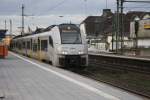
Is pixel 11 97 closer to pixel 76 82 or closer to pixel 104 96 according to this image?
pixel 104 96

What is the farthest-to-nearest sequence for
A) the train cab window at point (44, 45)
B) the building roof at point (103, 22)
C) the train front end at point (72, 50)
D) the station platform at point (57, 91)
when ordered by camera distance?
the building roof at point (103, 22) < the train cab window at point (44, 45) < the train front end at point (72, 50) < the station platform at point (57, 91)

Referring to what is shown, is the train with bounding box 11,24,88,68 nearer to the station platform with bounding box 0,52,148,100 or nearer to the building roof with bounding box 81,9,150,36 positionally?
the station platform with bounding box 0,52,148,100

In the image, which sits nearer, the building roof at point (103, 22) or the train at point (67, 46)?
the train at point (67, 46)

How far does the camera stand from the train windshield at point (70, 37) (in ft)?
87.8

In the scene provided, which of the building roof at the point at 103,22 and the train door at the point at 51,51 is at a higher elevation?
the building roof at the point at 103,22

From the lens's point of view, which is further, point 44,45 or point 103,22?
point 103,22

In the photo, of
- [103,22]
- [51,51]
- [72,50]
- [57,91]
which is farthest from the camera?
[103,22]

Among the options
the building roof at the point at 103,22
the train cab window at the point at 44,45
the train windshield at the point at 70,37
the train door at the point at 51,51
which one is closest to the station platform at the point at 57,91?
the train windshield at the point at 70,37

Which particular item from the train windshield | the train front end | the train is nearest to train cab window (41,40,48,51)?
the train

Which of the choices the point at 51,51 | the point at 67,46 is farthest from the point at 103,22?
the point at 67,46

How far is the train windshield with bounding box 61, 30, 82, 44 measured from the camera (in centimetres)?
2677

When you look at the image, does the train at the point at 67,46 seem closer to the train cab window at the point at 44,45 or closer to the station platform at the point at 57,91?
the train cab window at the point at 44,45

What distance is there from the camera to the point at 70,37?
1064 inches

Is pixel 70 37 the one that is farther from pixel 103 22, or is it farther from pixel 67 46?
pixel 103 22
